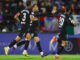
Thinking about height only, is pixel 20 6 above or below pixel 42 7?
above

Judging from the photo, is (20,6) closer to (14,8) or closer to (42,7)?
(14,8)

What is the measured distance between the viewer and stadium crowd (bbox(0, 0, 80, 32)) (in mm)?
17078

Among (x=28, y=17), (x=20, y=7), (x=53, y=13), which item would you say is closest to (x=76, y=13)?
(x=53, y=13)

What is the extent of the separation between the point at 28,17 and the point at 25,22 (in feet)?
0.81

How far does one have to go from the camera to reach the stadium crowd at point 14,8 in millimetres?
17078

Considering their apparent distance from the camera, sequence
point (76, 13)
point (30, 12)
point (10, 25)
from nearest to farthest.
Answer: point (30, 12)
point (10, 25)
point (76, 13)

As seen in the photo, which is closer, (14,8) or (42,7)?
(14,8)

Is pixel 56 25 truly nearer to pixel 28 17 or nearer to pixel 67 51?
pixel 67 51

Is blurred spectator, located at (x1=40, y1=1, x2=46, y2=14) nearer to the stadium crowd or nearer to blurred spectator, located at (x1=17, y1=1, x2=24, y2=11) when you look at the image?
the stadium crowd

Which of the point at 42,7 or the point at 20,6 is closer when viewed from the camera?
the point at 20,6

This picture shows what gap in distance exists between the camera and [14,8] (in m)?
17.9

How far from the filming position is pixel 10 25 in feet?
56.0

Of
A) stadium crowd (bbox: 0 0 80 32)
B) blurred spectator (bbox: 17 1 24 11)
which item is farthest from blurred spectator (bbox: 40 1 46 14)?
blurred spectator (bbox: 17 1 24 11)

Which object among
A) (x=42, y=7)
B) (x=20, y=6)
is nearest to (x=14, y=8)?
(x=20, y=6)
